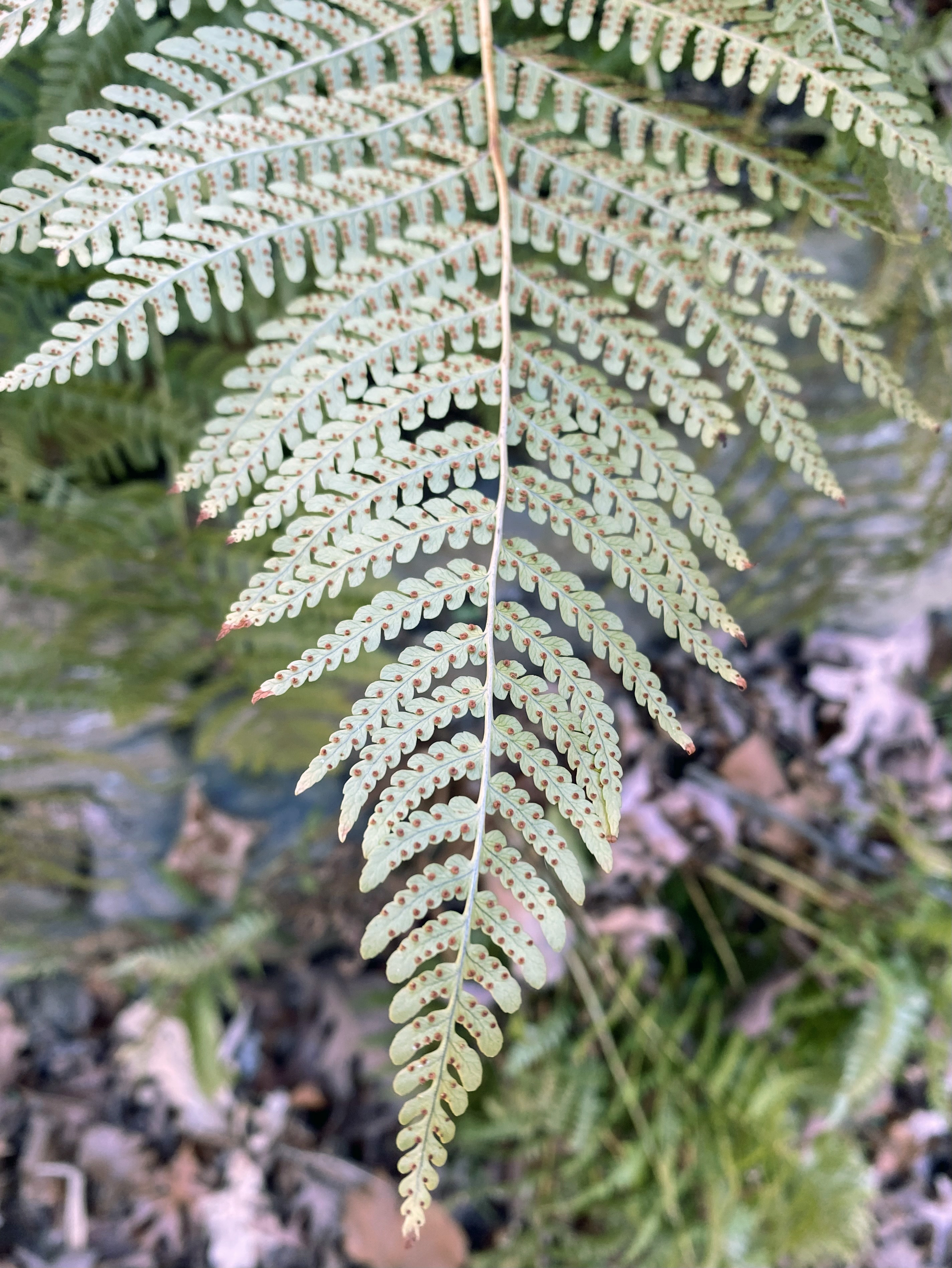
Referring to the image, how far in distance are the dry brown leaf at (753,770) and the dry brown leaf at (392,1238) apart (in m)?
1.57

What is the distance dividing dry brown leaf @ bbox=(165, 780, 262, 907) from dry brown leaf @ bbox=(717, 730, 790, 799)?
1.55m

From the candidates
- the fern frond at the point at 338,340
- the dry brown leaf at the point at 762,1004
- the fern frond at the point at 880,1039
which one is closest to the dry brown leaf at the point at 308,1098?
the dry brown leaf at the point at 762,1004

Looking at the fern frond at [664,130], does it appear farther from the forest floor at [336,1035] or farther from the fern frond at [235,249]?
the forest floor at [336,1035]

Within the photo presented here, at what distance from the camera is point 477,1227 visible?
7.97ft

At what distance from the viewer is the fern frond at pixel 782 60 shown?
3.04ft

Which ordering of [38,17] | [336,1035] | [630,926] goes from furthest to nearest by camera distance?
[336,1035], [630,926], [38,17]

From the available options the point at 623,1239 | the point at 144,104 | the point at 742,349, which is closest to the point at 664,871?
the point at 623,1239

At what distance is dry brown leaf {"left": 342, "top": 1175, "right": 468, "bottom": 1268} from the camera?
7.41 ft

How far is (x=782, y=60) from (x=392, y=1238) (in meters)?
2.90

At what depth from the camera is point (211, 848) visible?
251cm

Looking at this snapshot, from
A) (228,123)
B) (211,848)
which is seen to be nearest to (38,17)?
(228,123)

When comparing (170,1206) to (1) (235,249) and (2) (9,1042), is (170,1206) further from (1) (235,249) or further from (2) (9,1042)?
(1) (235,249)

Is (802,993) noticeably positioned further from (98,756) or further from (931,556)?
(98,756)

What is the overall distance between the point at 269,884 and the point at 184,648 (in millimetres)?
859
